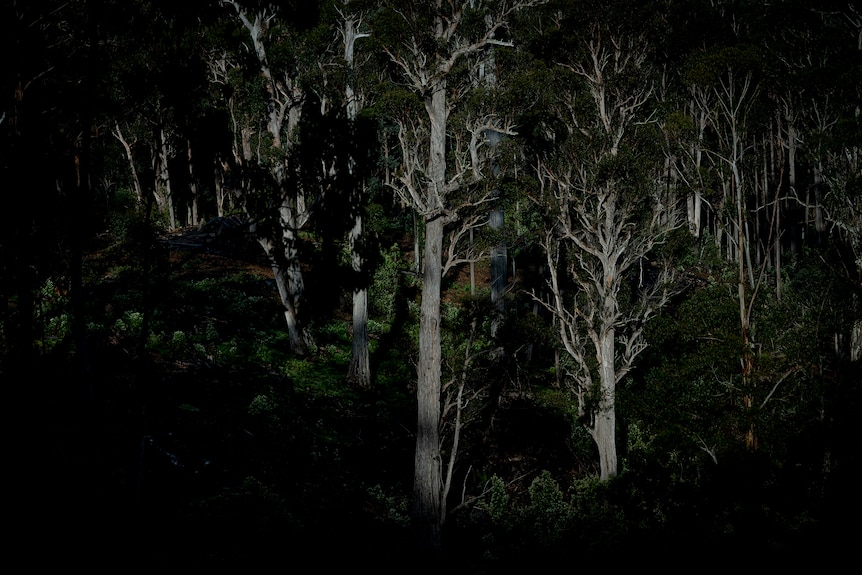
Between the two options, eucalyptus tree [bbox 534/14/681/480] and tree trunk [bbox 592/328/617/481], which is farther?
eucalyptus tree [bbox 534/14/681/480]

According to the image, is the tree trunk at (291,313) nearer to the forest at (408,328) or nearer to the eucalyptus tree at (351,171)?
the forest at (408,328)

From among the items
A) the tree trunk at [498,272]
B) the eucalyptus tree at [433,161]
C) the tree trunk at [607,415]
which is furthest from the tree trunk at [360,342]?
the tree trunk at [607,415]

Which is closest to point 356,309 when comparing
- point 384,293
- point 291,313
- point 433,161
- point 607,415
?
point 291,313

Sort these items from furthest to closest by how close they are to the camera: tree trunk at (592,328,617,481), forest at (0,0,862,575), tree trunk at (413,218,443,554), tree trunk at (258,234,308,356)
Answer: tree trunk at (258,234,308,356) < tree trunk at (592,328,617,481) < tree trunk at (413,218,443,554) < forest at (0,0,862,575)

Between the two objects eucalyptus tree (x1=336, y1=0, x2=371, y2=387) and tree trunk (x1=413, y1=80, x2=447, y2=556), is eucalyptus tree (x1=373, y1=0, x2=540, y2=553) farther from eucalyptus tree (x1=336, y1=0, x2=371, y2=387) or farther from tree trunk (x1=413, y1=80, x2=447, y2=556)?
eucalyptus tree (x1=336, y1=0, x2=371, y2=387)

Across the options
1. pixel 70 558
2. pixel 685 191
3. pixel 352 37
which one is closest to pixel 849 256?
pixel 685 191

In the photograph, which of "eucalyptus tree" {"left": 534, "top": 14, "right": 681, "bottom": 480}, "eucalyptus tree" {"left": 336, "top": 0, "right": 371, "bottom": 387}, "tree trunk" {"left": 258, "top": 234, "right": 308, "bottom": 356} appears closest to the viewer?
"eucalyptus tree" {"left": 534, "top": 14, "right": 681, "bottom": 480}

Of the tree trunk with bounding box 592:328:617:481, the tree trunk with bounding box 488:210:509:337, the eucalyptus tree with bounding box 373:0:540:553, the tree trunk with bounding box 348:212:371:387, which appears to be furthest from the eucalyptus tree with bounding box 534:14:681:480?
→ the tree trunk with bounding box 348:212:371:387

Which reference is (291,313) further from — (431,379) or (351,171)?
(431,379)

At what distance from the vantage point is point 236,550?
32.4 ft

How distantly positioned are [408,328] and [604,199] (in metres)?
10.3

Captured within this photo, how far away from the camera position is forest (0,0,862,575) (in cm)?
1039

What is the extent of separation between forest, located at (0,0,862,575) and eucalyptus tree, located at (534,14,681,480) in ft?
0.36

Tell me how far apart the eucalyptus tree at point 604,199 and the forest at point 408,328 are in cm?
11
